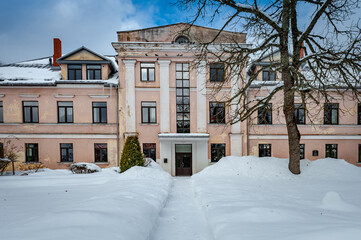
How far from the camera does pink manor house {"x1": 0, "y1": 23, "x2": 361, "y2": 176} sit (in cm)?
1305

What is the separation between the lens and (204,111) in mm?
13438

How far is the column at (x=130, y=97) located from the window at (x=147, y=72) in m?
0.74

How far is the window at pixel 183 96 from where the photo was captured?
13508 millimetres

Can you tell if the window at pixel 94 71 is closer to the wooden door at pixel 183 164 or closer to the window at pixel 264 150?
the wooden door at pixel 183 164

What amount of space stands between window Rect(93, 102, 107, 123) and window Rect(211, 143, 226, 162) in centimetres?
958

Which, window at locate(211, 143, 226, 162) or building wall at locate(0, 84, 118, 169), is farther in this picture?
window at locate(211, 143, 226, 162)

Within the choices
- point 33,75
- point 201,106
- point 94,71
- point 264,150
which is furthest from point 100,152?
point 264,150

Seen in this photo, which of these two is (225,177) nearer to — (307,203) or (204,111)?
(307,203)

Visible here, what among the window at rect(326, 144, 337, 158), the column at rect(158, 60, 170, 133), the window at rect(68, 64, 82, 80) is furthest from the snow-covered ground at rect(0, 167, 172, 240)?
the window at rect(326, 144, 337, 158)

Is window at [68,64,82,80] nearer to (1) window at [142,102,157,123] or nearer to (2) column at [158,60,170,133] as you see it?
(1) window at [142,102,157,123]

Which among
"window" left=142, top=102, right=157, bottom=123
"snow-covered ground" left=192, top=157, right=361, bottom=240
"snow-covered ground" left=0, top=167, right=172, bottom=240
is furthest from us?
"window" left=142, top=102, right=157, bottom=123

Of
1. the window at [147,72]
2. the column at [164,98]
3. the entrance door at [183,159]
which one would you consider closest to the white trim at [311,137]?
the entrance door at [183,159]

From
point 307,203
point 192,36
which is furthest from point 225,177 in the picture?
point 192,36

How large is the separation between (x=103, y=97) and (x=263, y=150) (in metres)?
14.3
